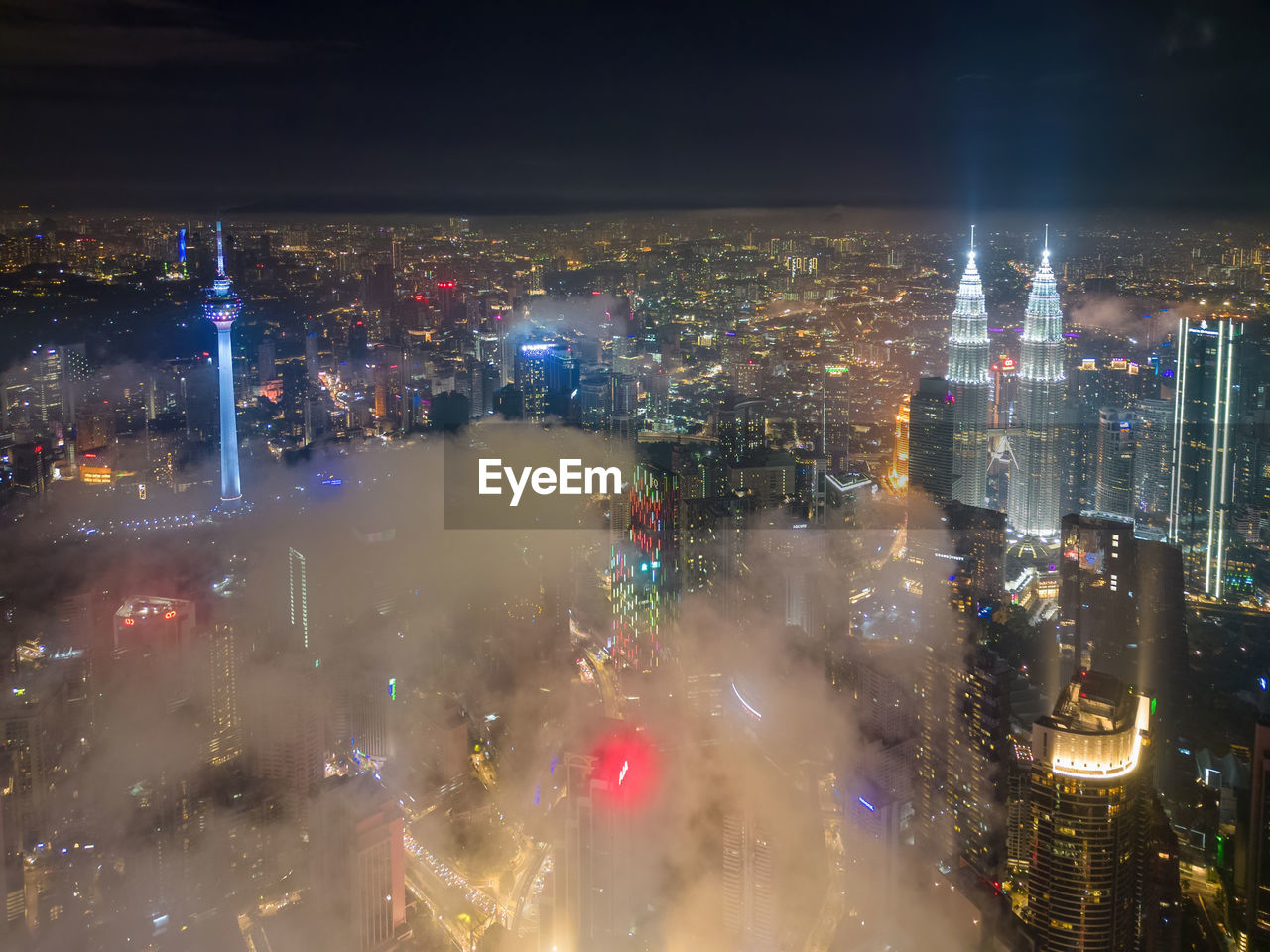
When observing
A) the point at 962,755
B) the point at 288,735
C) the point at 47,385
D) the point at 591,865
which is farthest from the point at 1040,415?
the point at 47,385

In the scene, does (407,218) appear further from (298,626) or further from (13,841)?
(13,841)

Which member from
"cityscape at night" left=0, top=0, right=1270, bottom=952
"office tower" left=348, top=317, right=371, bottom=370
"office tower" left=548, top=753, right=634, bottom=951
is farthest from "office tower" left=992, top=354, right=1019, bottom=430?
"office tower" left=348, top=317, right=371, bottom=370

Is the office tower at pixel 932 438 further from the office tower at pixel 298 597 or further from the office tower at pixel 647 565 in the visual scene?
the office tower at pixel 298 597

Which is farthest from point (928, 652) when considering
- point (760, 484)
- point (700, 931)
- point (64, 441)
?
point (64, 441)

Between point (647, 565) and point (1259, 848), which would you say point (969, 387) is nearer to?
point (647, 565)

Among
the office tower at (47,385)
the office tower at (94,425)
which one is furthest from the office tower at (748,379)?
the office tower at (47,385)
